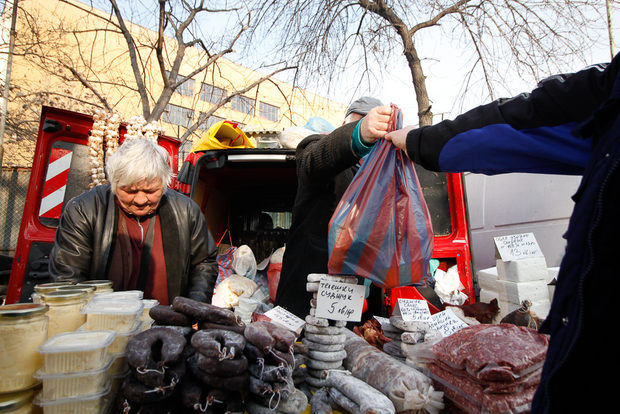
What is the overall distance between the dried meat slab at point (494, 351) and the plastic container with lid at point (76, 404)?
1.22 metres

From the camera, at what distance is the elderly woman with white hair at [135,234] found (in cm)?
223

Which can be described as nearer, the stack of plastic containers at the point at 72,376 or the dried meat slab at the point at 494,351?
the stack of plastic containers at the point at 72,376

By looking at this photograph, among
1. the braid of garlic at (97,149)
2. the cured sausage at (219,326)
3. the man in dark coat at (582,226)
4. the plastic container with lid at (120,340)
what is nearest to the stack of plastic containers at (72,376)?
the plastic container with lid at (120,340)

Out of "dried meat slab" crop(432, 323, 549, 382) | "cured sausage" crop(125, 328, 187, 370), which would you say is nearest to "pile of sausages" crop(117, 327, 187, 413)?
"cured sausage" crop(125, 328, 187, 370)

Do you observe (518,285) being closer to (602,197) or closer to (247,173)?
(602,197)

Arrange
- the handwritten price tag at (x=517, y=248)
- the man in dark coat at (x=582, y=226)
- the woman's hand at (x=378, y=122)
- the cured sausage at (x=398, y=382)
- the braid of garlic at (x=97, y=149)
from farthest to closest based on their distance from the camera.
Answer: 1. the braid of garlic at (x=97, y=149)
2. the handwritten price tag at (x=517, y=248)
3. the woman's hand at (x=378, y=122)
4. the cured sausage at (x=398, y=382)
5. the man in dark coat at (x=582, y=226)

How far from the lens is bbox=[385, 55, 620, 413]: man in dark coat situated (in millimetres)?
780

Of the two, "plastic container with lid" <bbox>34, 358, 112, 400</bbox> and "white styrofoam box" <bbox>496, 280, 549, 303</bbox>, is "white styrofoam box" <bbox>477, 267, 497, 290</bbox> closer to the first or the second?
"white styrofoam box" <bbox>496, 280, 549, 303</bbox>

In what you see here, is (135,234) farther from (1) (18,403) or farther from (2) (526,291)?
(2) (526,291)

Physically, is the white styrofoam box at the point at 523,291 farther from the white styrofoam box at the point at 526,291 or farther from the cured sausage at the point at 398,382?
the cured sausage at the point at 398,382

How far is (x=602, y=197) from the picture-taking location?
0.80 metres

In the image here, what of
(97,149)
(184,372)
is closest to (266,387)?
(184,372)

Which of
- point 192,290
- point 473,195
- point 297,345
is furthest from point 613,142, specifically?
point 473,195

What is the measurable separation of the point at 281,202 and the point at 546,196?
373 centimetres
